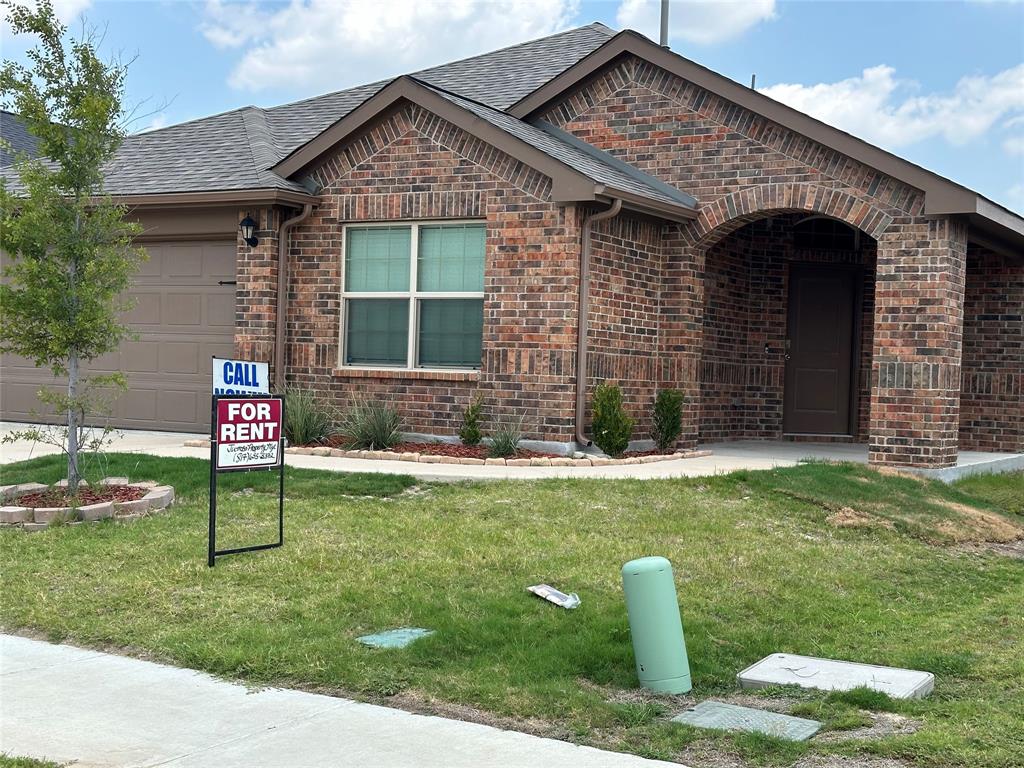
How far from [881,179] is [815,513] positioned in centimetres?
501

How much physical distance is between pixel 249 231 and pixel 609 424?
17.2 feet

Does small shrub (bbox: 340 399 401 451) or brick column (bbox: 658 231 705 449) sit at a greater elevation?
brick column (bbox: 658 231 705 449)

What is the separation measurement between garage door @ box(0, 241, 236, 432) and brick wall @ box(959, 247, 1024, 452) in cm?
1040

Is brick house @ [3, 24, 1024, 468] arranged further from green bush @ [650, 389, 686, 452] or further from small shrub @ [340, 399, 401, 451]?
small shrub @ [340, 399, 401, 451]

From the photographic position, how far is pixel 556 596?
7629 millimetres

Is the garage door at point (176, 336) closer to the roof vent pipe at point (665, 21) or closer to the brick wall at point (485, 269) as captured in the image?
the brick wall at point (485, 269)

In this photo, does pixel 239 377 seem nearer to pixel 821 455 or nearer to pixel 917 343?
pixel 917 343

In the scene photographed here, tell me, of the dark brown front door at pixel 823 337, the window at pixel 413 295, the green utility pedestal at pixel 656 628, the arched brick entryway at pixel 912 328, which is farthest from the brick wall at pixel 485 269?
the green utility pedestal at pixel 656 628

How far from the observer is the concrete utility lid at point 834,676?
20.2 feet

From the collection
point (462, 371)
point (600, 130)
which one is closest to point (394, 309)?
point (462, 371)

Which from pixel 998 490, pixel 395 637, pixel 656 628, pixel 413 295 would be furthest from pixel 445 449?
pixel 656 628

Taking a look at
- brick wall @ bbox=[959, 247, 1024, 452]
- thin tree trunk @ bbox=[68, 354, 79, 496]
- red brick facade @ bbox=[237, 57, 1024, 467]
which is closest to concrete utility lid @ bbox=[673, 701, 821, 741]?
thin tree trunk @ bbox=[68, 354, 79, 496]

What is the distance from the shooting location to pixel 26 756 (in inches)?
196

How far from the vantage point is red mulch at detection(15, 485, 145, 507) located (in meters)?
10.2
